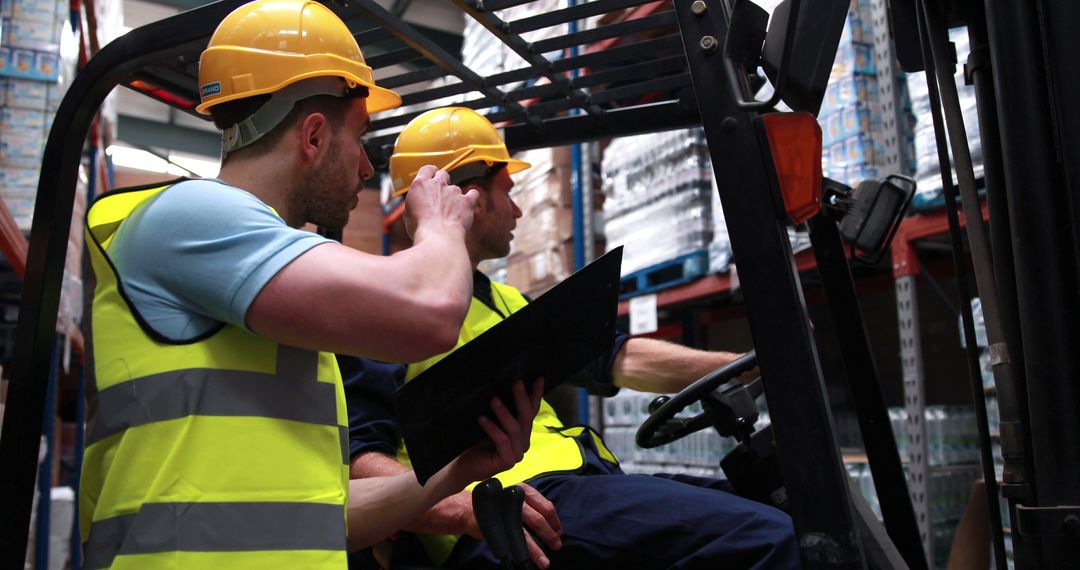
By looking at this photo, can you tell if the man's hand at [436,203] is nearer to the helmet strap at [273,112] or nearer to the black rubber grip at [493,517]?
the helmet strap at [273,112]

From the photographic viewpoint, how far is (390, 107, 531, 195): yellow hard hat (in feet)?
7.90

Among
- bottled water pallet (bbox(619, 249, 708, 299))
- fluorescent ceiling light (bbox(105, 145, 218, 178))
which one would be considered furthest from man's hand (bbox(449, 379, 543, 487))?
fluorescent ceiling light (bbox(105, 145, 218, 178))

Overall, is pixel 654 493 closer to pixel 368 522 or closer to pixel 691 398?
pixel 691 398

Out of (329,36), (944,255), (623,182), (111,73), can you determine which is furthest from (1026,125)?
(623,182)

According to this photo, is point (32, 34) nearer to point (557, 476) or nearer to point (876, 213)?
point (557, 476)

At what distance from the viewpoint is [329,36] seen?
1.57 metres

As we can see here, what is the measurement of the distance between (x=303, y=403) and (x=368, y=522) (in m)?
0.43

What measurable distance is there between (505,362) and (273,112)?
59 centimetres

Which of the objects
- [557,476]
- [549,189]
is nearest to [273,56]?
[557,476]

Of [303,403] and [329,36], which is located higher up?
[329,36]

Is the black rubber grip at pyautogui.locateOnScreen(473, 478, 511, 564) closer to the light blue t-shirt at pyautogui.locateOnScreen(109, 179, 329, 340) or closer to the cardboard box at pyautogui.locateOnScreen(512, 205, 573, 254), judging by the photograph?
the light blue t-shirt at pyautogui.locateOnScreen(109, 179, 329, 340)

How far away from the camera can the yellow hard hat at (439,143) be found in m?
2.41

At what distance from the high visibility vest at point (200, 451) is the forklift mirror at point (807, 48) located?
0.83m

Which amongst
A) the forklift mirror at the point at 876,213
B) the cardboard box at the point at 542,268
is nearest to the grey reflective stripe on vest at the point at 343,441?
the forklift mirror at the point at 876,213
